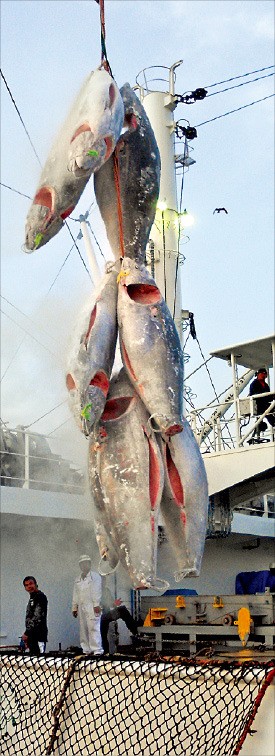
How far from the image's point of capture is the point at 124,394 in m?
4.75

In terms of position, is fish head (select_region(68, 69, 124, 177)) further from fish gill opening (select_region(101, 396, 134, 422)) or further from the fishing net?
the fishing net

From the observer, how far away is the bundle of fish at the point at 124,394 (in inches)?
175

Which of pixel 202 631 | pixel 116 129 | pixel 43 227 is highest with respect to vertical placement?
pixel 116 129

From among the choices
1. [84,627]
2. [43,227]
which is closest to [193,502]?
[43,227]

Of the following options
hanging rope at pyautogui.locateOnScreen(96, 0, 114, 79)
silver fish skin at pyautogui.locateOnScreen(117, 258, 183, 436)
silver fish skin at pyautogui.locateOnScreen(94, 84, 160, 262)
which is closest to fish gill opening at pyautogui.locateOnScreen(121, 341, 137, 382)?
silver fish skin at pyautogui.locateOnScreen(117, 258, 183, 436)

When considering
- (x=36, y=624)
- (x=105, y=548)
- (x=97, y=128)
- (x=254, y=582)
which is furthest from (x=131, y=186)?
(x=254, y=582)

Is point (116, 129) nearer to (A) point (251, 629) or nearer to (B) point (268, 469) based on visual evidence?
(A) point (251, 629)

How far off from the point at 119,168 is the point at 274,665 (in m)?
2.84

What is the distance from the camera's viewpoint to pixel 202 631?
39.4 feet

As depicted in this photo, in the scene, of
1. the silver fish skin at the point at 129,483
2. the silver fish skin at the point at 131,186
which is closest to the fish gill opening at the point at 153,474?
the silver fish skin at the point at 129,483

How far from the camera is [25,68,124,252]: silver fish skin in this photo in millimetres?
4582

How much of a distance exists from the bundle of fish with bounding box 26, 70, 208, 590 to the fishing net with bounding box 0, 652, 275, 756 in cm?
50

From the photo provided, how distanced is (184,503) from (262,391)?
9438 mm

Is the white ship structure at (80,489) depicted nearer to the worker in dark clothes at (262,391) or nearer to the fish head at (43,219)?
the worker in dark clothes at (262,391)
